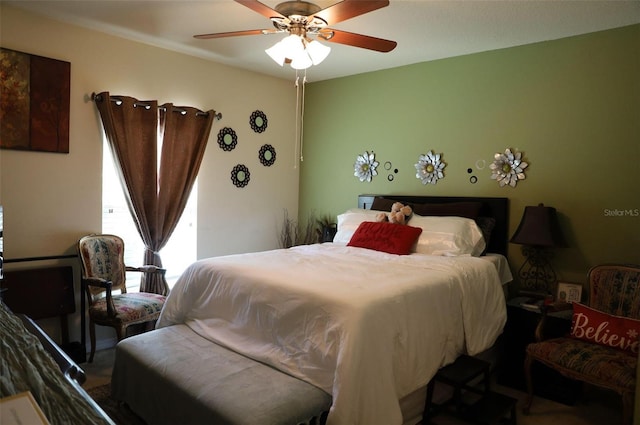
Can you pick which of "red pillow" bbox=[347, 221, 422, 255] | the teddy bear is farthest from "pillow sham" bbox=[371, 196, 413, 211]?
"red pillow" bbox=[347, 221, 422, 255]

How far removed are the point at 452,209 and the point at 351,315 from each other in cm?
197

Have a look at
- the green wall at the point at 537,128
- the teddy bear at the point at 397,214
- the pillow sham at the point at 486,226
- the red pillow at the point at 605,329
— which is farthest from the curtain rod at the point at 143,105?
the red pillow at the point at 605,329

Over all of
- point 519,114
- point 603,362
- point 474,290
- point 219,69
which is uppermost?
point 219,69

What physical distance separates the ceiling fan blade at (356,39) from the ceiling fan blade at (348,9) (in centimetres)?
15

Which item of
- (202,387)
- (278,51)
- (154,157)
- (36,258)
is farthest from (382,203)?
(36,258)

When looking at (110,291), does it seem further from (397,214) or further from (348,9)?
(348,9)

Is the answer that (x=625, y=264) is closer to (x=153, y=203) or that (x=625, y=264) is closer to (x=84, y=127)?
(x=153, y=203)

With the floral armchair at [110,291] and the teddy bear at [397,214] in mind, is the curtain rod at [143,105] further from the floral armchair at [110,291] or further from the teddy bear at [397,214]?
the teddy bear at [397,214]

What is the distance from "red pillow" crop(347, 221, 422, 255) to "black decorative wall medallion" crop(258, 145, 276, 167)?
5.23ft

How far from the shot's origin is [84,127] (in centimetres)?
337

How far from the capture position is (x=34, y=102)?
10.2ft

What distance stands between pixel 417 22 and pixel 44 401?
3064mm

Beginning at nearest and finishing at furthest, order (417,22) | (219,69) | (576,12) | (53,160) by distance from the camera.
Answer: (576,12) → (417,22) → (53,160) → (219,69)

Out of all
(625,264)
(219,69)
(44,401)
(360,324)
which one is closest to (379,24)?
(219,69)
